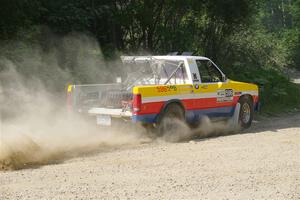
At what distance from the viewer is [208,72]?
13.0 metres

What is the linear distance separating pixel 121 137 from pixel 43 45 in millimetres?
5994

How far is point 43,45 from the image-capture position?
646 inches

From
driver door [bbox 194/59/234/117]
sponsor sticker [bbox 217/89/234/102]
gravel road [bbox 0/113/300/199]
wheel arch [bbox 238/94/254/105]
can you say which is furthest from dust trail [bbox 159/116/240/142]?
gravel road [bbox 0/113/300/199]

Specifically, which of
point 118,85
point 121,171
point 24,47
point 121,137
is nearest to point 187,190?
point 121,171

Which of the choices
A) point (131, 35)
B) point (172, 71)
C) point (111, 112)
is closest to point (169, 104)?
point (172, 71)

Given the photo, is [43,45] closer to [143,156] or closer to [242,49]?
[143,156]

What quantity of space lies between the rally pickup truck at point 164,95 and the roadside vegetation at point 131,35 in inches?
107

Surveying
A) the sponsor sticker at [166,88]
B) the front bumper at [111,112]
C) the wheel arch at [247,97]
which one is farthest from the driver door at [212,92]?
the front bumper at [111,112]

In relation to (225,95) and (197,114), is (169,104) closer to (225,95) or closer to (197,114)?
(197,114)

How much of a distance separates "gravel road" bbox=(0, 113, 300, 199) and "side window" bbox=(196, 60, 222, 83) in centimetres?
228

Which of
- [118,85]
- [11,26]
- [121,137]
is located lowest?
[121,137]

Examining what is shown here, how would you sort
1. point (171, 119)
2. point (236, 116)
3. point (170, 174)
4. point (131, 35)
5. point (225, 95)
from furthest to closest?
1. point (131, 35)
2. point (236, 116)
3. point (225, 95)
4. point (171, 119)
5. point (170, 174)

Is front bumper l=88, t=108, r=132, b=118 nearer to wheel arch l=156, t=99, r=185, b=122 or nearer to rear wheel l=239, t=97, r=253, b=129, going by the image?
wheel arch l=156, t=99, r=185, b=122

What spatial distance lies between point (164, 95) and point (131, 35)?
26.7ft
